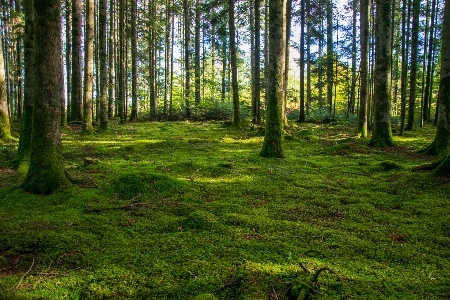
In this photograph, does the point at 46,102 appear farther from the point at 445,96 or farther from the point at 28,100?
the point at 445,96

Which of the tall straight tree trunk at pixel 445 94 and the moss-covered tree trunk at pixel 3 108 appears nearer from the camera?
the tall straight tree trunk at pixel 445 94

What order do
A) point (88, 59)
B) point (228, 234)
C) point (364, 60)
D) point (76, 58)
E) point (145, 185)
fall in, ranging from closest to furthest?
1. point (228, 234)
2. point (145, 185)
3. point (88, 59)
4. point (364, 60)
5. point (76, 58)

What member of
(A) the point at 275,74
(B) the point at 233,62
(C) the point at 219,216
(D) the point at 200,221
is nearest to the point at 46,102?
(D) the point at 200,221

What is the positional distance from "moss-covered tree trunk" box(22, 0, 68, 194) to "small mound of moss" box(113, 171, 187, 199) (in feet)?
3.50

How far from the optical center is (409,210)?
4.83m

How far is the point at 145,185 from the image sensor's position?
5812mm

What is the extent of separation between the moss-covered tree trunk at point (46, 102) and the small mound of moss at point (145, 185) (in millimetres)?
1067

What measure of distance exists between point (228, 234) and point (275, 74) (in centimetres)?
558

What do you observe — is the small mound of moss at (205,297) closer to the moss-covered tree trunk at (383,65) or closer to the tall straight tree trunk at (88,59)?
the moss-covered tree trunk at (383,65)

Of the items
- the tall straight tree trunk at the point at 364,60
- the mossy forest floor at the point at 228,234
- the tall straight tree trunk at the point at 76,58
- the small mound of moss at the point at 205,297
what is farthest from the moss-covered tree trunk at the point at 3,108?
the tall straight tree trunk at the point at 364,60

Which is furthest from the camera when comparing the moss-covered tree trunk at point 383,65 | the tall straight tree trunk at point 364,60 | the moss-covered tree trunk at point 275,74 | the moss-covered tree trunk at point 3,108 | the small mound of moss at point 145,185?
the tall straight tree trunk at point 364,60

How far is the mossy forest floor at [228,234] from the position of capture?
2.79 m

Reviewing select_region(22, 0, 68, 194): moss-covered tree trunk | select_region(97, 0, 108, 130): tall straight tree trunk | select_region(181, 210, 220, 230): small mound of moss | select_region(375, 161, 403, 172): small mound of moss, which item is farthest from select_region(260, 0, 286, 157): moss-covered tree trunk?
select_region(97, 0, 108, 130): tall straight tree trunk

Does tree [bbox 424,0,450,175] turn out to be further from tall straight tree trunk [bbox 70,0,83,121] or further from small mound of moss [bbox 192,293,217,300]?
tall straight tree trunk [bbox 70,0,83,121]
